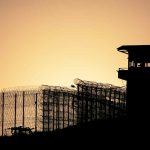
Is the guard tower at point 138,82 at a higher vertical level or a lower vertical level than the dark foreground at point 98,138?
higher

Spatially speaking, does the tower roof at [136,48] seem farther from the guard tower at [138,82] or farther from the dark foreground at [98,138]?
the dark foreground at [98,138]

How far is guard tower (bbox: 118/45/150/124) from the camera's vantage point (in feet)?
154

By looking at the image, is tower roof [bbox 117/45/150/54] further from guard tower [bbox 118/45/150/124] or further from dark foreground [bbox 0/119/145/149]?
dark foreground [bbox 0/119/145/149]

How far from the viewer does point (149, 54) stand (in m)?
48.7

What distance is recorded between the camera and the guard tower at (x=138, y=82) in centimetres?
4703

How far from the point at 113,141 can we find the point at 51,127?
35497mm

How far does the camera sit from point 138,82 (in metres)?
47.9

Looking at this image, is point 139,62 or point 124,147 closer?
point 124,147

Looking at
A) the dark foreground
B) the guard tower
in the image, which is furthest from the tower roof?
the dark foreground

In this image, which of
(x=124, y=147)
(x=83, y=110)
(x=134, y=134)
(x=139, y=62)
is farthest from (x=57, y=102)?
(x=124, y=147)

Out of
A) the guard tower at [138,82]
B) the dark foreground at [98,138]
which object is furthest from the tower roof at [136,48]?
the dark foreground at [98,138]

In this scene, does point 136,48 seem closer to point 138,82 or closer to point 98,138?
point 138,82

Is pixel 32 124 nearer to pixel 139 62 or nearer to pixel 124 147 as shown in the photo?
pixel 139 62

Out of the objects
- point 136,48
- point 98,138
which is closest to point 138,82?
point 136,48
